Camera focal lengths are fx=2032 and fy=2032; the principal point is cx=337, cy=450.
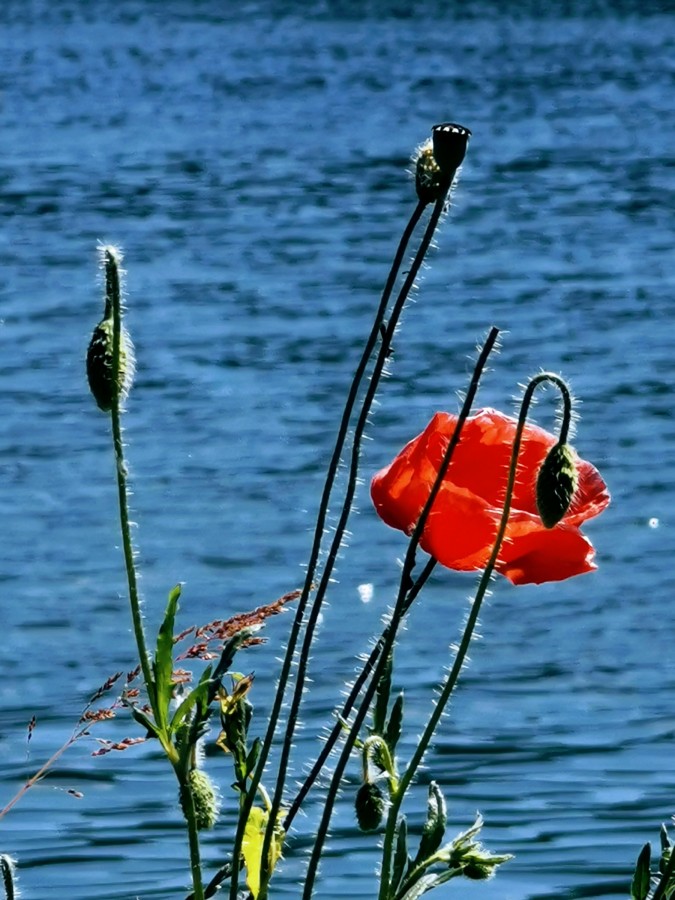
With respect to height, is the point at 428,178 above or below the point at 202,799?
above

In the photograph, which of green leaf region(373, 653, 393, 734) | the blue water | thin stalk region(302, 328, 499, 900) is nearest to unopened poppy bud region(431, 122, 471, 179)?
thin stalk region(302, 328, 499, 900)

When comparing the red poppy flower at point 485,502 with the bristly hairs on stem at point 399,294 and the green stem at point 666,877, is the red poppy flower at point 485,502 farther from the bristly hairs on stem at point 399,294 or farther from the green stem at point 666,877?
the green stem at point 666,877

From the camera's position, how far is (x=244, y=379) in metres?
7.56

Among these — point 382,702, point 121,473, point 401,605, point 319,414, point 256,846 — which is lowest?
point 319,414

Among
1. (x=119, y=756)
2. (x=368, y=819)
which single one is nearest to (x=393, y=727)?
(x=368, y=819)

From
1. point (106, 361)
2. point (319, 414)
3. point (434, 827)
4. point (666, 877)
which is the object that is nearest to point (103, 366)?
point (106, 361)

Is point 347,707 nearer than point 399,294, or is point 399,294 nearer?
point 399,294

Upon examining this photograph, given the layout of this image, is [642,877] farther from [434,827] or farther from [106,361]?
[106,361]

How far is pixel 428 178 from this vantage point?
1.35 meters

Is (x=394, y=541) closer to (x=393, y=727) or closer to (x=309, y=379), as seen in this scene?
(x=309, y=379)

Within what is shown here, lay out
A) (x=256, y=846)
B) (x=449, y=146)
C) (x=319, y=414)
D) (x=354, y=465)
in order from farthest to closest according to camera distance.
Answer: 1. (x=319, y=414)
2. (x=256, y=846)
3. (x=354, y=465)
4. (x=449, y=146)

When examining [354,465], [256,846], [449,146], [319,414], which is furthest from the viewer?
[319,414]

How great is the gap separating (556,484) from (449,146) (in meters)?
0.24

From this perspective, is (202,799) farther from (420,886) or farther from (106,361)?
(106,361)
